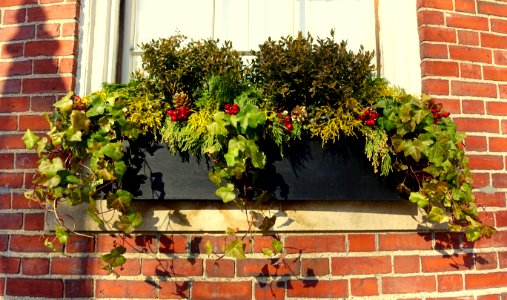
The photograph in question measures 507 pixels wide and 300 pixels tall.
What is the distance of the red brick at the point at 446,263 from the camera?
7.07 ft

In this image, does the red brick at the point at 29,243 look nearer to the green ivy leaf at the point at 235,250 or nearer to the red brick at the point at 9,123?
the red brick at the point at 9,123

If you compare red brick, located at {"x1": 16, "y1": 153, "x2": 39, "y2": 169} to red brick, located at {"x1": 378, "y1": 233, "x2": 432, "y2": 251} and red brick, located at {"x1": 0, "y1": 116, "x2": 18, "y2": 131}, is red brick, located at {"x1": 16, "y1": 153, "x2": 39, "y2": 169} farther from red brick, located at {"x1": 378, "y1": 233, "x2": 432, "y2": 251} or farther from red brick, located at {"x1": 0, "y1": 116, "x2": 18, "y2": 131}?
red brick, located at {"x1": 378, "y1": 233, "x2": 432, "y2": 251}

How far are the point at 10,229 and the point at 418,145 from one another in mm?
2049

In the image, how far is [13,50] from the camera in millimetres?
2311

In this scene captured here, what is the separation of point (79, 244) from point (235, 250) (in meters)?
0.81

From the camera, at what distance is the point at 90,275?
6.84 ft

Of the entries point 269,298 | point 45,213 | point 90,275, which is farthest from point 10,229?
point 269,298

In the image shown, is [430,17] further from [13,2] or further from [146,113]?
[13,2]

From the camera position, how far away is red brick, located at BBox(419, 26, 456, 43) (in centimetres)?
234

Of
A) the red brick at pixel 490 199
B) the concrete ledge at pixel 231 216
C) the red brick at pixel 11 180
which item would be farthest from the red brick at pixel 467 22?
the red brick at pixel 11 180

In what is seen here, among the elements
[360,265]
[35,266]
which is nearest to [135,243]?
[35,266]

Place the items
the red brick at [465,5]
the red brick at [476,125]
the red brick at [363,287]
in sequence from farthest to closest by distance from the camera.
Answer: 1. the red brick at [465,5]
2. the red brick at [476,125]
3. the red brick at [363,287]

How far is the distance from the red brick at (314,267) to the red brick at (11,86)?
174 cm

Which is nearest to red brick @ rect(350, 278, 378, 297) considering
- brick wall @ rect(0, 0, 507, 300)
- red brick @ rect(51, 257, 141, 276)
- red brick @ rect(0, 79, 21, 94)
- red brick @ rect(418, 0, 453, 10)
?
brick wall @ rect(0, 0, 507, 300)
